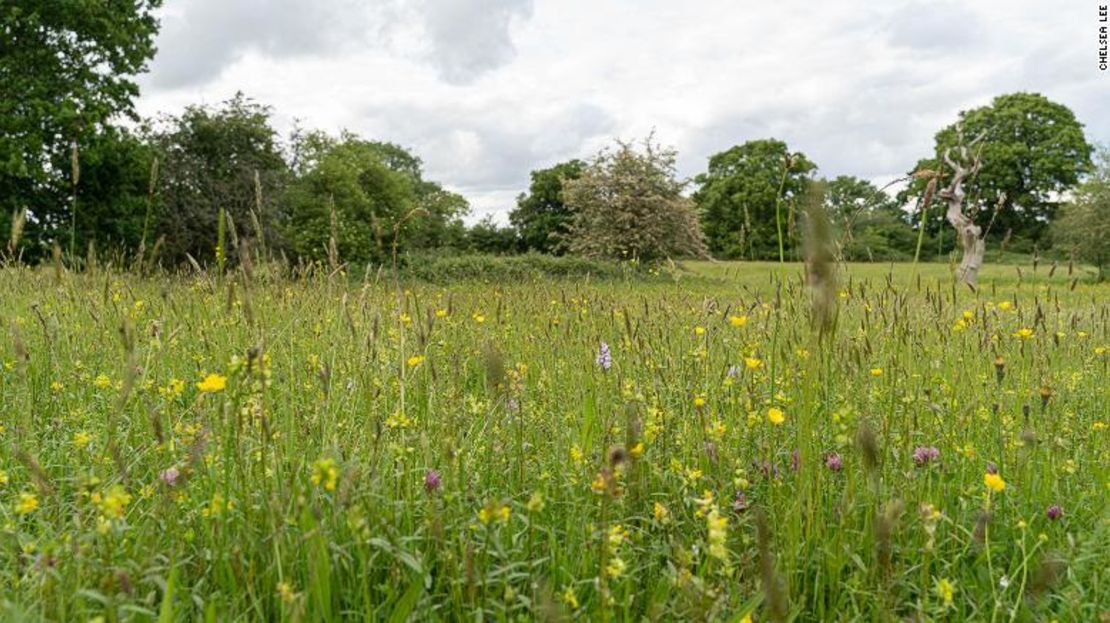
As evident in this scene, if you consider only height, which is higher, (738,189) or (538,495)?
(738,189)

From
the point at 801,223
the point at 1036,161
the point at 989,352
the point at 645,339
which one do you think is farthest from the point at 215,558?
the point at 1036,161

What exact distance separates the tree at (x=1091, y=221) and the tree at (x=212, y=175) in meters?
25.7

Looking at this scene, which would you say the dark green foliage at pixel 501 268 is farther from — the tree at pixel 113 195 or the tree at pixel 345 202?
the tree at pixel 113 195

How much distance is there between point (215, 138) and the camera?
22.4 meters

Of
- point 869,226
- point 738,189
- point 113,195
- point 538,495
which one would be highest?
point 738,189

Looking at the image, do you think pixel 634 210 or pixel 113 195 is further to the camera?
pixel 634 210

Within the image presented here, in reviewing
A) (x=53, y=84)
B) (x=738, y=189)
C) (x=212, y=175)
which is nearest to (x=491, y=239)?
(x=738, y=189)

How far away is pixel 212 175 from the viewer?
21.9m

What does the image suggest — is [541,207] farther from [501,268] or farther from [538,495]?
[538,495]

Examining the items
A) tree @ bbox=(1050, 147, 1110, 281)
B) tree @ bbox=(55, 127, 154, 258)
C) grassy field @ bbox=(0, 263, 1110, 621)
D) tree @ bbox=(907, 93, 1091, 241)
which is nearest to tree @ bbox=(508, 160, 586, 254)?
tree @ bbox=(907, 93, 1091, 241)

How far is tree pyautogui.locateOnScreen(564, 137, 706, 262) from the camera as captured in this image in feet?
90.0

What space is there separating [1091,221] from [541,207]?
34813 mm

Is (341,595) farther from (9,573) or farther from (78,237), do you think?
(78,237)

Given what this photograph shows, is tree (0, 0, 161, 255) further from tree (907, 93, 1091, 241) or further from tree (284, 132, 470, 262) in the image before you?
tree (907, 93, 1091, 241)
